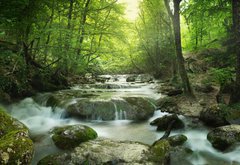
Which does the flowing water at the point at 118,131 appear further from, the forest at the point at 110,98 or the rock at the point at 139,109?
the rock at the point at 139,109

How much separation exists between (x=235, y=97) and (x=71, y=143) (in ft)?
18.1

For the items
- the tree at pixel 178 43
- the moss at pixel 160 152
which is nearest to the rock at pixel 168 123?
the moss at pixel 160 152

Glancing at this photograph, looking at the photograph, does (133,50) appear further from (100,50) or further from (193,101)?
(193,101)

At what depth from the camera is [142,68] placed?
25375mm

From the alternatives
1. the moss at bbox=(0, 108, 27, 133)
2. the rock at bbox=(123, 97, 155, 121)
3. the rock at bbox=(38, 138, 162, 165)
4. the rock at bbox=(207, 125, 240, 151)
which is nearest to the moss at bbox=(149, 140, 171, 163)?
the rock at bbox=(38, 138, 162, 165)

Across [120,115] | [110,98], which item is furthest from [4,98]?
[120,115]

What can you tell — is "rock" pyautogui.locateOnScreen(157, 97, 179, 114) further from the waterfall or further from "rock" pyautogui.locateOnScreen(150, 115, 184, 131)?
the waterfall

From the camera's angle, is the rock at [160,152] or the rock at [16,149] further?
the rock at [160,152]

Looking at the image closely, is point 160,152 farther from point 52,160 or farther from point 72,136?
point 52,160

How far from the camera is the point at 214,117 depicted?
6.39 m

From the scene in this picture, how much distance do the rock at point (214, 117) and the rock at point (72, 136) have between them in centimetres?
398

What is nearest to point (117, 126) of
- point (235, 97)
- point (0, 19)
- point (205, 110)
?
point (205, 110)

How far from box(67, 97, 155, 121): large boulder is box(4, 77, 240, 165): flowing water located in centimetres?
17

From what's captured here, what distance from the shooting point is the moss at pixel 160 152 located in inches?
164
